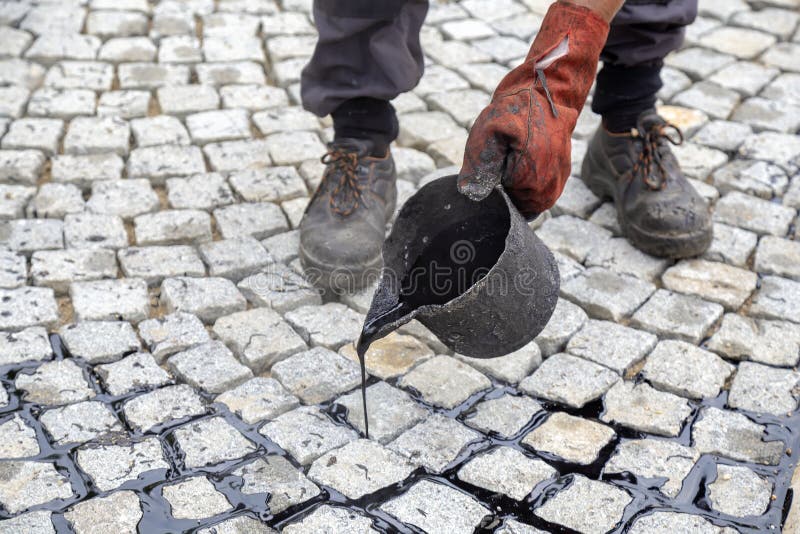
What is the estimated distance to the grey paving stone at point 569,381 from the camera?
118 inches

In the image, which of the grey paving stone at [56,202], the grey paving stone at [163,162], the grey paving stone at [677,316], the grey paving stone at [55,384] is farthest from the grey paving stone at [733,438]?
the grey paving stone at [56,202]

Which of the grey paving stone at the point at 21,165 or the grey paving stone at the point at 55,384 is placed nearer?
the grey paving stone at the point at 55,384

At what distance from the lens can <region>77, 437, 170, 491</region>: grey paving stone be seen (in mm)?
2619

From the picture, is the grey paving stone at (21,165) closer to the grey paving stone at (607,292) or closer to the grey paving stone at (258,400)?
the grey paving stone at (258,400)

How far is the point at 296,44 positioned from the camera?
514 centimetres

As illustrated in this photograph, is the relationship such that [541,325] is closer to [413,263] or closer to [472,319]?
[472,319]

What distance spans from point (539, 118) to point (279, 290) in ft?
4.55

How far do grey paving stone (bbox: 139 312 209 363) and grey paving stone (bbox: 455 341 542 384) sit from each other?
930 millimetres

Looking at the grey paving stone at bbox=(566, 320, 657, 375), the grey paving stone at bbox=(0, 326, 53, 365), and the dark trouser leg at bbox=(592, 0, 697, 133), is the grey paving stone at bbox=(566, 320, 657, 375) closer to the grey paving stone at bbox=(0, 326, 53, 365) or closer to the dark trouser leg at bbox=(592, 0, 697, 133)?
the dark trouser leg at bbox=(592, 0, 697, 133)

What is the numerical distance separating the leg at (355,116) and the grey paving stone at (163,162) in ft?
2.64

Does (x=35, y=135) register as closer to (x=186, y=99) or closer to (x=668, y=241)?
(x=186, y=99)

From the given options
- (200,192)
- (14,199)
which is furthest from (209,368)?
(14,199)

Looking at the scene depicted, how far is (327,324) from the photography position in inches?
129

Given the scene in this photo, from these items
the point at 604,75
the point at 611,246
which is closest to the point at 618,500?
the point at 611,246
